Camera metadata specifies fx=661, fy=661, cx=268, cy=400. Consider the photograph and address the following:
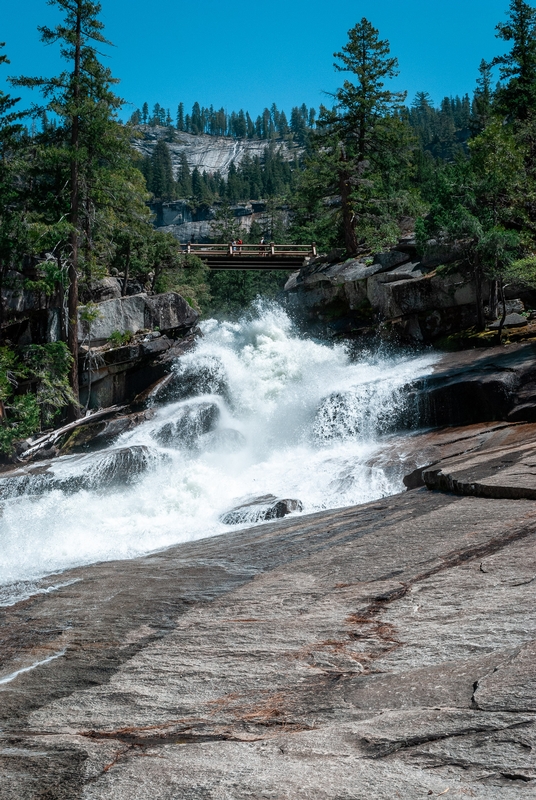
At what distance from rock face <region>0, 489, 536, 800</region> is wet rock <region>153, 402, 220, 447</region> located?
38.9 ft

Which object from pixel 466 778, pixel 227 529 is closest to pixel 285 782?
pixel 466 778

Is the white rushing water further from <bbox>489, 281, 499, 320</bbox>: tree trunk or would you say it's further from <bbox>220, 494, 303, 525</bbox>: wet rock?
<bbox>489, 281, 499, 320</bbox>: tree trunk

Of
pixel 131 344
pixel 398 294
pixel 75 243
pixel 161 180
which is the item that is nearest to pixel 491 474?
pixel 398 294

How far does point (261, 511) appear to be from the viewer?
14148mm

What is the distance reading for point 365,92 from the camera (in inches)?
1412

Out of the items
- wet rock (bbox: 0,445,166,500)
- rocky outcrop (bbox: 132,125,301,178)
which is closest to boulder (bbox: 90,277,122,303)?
wet rock (bbox: 0,445,166,500)

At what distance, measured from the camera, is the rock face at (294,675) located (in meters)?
3.51

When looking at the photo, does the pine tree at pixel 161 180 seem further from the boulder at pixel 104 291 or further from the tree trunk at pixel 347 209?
the boulder at pixel 104 291

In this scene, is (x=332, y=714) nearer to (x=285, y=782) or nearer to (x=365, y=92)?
(x=285, y=782)

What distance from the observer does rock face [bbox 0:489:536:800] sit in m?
3.51

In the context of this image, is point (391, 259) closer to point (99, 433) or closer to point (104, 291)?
point (104, 291)

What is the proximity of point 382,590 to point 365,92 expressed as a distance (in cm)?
3455

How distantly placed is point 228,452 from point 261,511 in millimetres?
6672

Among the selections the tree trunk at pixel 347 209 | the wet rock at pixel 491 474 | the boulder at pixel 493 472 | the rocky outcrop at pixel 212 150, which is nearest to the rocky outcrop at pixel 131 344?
the tree trunk at pixel 347 209
